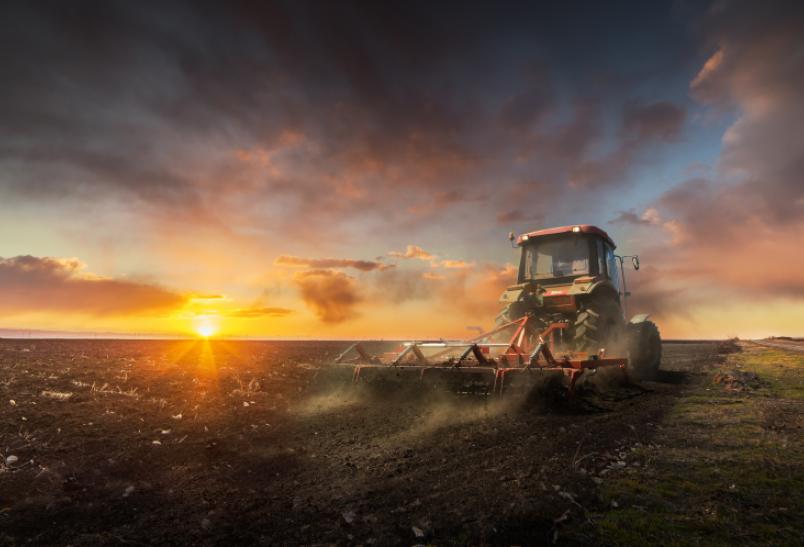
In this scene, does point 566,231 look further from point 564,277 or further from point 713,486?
point 713,486

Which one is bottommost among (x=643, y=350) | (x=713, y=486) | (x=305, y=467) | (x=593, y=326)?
(x=305, y=467)

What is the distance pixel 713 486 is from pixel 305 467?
4129 millimetres

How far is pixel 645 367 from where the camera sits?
482 inches

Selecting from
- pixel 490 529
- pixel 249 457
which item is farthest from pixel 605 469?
pixel 249 457

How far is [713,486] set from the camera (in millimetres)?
4309

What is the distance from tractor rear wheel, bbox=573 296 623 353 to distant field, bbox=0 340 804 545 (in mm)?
1483

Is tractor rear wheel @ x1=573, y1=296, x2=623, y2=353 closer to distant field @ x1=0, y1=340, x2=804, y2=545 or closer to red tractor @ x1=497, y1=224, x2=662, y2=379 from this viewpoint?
red tractor @ x1=497, y1=224, x2=662, y2=379

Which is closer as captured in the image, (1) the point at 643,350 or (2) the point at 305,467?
(2) the point at 305,467

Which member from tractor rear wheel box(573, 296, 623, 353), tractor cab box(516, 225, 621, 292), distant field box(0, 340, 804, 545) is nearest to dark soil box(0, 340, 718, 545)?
distant field box(0, 340, 804, 545)

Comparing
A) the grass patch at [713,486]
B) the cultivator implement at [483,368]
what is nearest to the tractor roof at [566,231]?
the cultivator implement at [483,368]

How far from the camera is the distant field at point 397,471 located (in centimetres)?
364

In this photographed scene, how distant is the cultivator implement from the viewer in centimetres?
751

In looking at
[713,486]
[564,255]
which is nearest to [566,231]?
[564,255]

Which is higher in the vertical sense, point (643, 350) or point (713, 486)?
point (643, 350)
